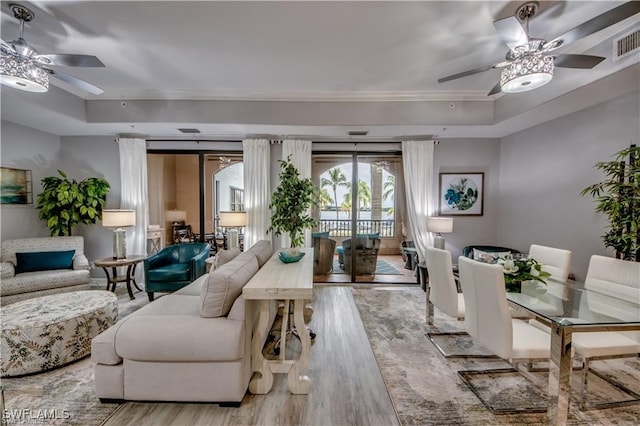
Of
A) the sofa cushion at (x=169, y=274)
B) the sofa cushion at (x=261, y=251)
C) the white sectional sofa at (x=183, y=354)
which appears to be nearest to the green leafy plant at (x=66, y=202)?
the sofa cushion at (x=169, y=274)

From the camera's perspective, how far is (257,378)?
207cm

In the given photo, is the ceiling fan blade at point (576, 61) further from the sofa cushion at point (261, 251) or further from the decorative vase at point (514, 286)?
the sofa cushion at point (261, 251)

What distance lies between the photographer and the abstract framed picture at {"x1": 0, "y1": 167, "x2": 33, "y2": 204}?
3.87 meters

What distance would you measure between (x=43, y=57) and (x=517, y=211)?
5.96 metres

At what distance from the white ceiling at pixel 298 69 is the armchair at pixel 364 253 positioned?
1.91m

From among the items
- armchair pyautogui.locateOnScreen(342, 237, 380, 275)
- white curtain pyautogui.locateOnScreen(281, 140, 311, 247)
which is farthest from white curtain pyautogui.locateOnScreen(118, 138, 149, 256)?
armchair pyautogui.locateOnScreen(342, 237, 380, 275)

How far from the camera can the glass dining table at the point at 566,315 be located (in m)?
1.62

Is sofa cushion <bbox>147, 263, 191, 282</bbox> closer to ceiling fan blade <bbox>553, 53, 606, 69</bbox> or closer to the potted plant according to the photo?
the potted plant

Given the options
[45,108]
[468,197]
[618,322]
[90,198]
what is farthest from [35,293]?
[468,197]

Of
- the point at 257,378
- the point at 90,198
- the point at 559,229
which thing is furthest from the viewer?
the point at 90,198

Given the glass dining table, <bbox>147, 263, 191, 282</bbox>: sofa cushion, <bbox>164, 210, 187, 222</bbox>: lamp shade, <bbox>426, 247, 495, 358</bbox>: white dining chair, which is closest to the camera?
the glass dining table

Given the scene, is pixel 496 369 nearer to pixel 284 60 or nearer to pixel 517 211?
pixel 517 211

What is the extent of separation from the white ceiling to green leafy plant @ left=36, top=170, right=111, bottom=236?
2.88ft

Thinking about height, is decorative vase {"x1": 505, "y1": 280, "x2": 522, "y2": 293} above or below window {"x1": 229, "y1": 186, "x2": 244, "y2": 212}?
below
